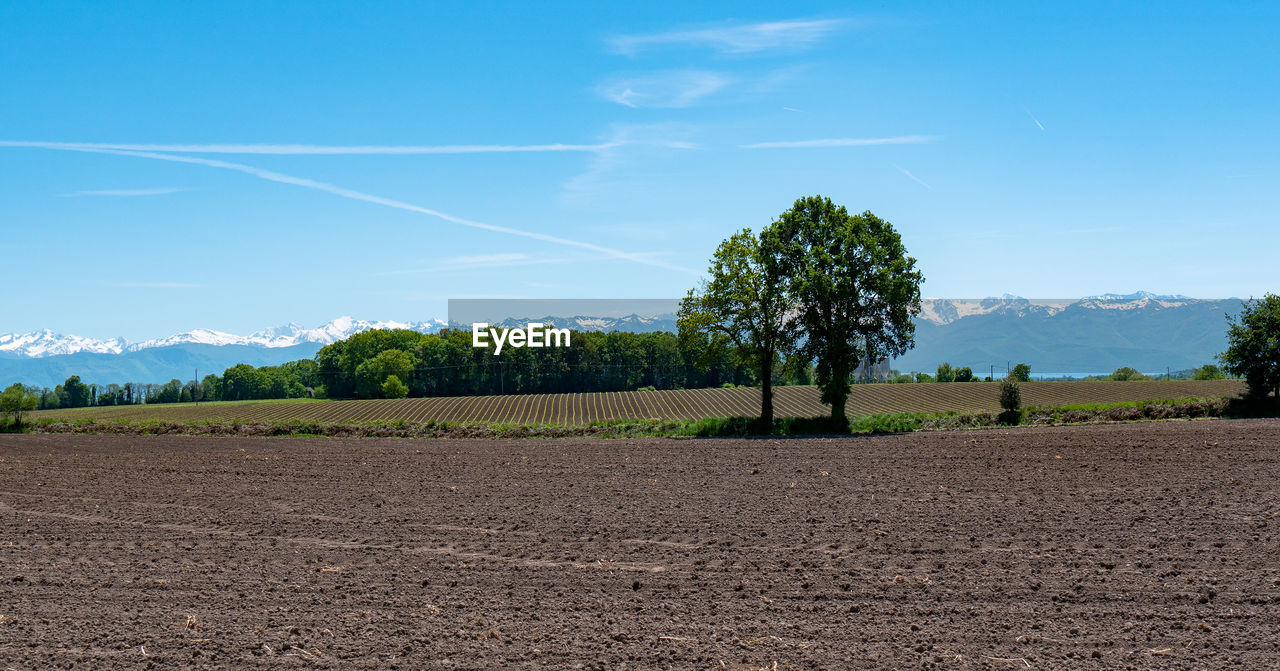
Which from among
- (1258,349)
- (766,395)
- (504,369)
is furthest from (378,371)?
(1258,349)

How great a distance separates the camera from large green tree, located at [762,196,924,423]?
129ft

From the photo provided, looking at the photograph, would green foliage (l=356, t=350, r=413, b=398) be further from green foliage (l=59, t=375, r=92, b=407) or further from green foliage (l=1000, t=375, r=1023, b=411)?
green foliage (l=1000, t=375, r=1023, b=411)

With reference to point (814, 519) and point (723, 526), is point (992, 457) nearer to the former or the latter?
point (814, 519)

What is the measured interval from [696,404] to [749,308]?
141ft

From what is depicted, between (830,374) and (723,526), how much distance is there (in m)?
26.5

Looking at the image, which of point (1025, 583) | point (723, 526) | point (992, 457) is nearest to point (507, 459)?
point (723, 526)

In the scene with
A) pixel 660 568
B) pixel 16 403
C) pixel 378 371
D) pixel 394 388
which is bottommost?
pixel 660 568

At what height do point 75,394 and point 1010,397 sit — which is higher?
point 1010,397

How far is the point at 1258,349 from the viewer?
42.6 meters

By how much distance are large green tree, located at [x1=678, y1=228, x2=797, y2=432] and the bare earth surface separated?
1769 centimetres

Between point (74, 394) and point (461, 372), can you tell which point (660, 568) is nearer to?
point (461, 372)

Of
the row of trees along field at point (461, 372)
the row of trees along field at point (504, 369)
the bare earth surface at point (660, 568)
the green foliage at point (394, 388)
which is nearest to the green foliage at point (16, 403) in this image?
the bare earth surface at point (660, 568)

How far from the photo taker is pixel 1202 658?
8062mm

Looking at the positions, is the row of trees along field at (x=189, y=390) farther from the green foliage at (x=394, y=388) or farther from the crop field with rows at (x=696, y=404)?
the crop field with rows at (x=696, y=404)
